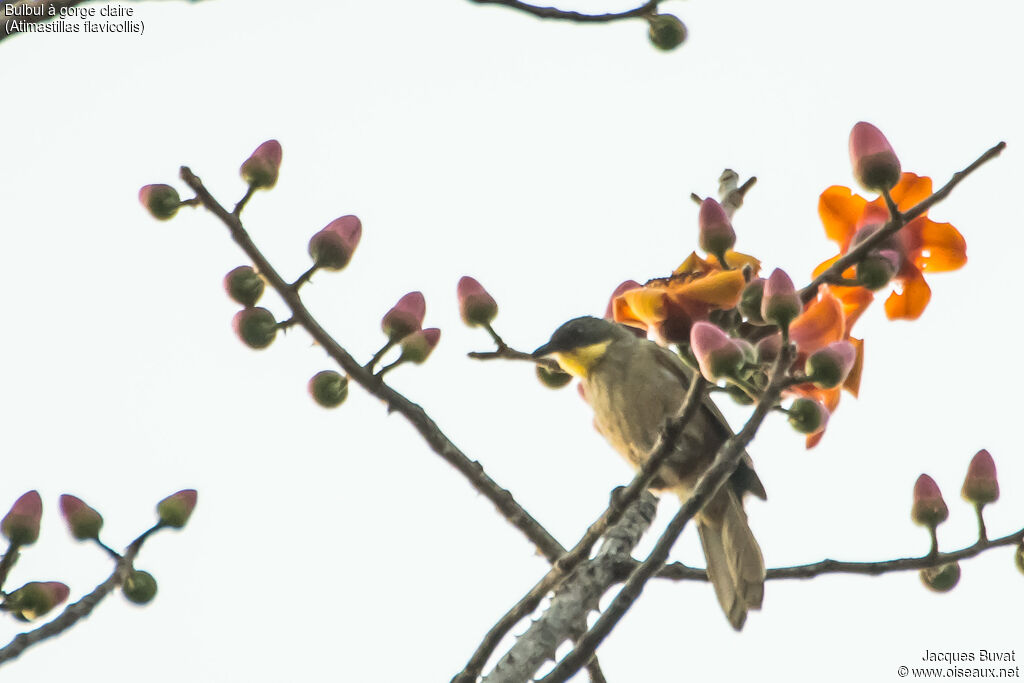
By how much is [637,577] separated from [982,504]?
1.18m

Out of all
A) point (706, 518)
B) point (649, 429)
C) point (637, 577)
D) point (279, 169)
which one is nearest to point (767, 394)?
point (637, 577)

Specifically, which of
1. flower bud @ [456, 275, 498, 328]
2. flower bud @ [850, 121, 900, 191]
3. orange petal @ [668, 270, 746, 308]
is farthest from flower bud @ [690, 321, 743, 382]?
flower bud @ [456, 275, 498, 328]

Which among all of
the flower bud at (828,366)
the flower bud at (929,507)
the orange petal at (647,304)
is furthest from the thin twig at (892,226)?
the flower bud at (929,507)

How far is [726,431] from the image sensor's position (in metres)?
4.84

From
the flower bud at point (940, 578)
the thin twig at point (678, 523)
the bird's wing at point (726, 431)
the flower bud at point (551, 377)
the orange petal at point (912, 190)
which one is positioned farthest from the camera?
the bird's wing at point (726, 431)

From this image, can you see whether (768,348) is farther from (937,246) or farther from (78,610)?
(78,610)

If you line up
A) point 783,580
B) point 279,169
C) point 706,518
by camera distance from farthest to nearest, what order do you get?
1. point 706,518
2. point 783,580
3. point 279,169

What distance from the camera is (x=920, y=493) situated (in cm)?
309

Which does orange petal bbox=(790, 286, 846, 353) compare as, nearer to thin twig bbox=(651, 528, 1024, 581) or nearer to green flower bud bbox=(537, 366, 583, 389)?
thin twig bbox=(651, 528, 1024, 581)

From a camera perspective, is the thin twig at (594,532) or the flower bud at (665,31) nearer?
the thin twig at (594,532)

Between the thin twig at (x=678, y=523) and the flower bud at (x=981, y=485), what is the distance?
101cm

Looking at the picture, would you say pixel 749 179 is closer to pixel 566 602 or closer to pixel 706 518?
pixel 706 518

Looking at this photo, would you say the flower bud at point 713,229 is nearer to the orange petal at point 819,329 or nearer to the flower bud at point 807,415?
the orange petal at point 819,329

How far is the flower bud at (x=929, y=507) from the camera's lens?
3055 millimetres
